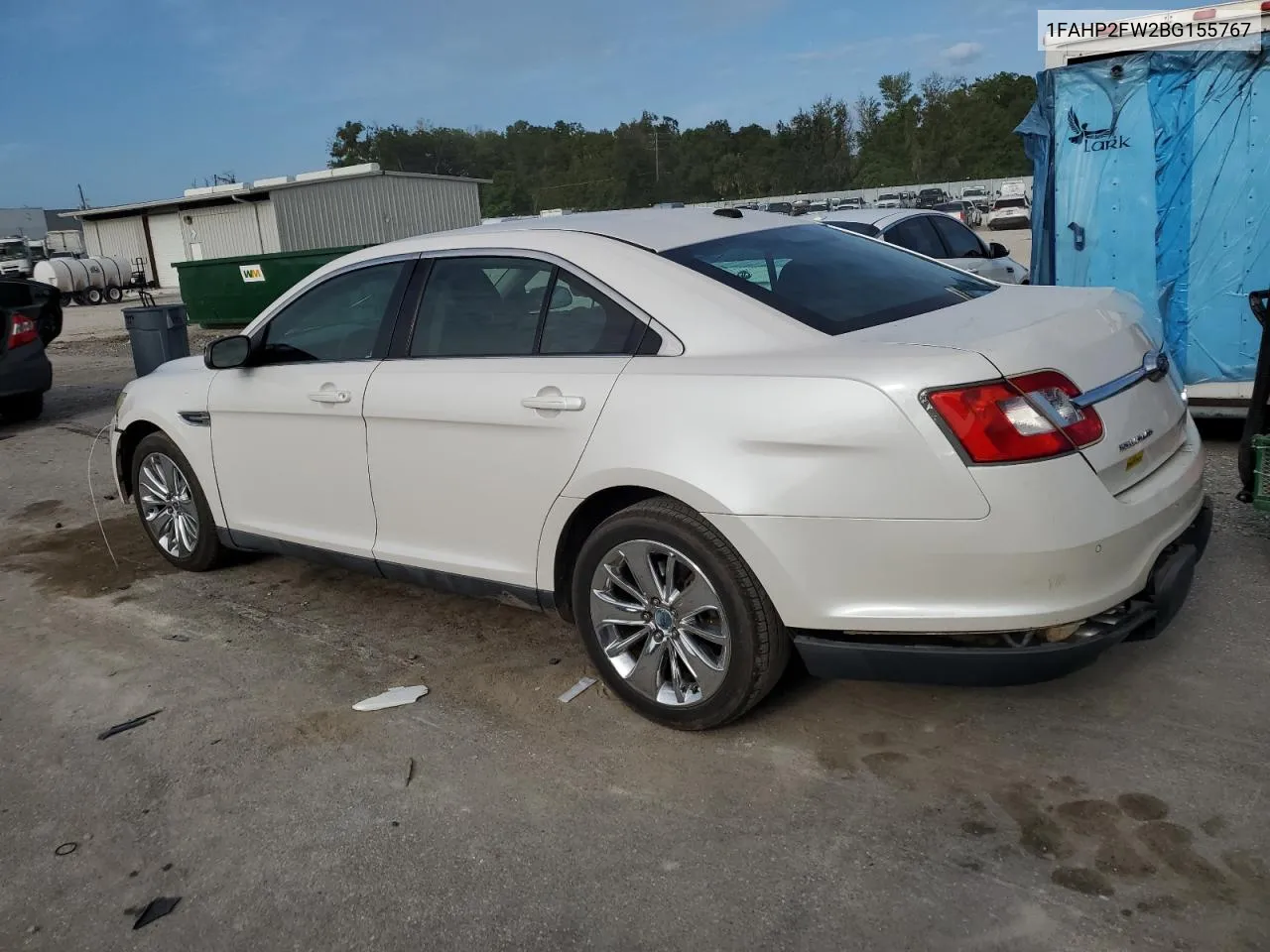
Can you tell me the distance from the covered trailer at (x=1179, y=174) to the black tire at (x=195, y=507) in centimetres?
566

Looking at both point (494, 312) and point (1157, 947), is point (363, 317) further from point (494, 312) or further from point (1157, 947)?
point (1157, 947)

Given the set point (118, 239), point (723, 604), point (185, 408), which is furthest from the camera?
point (118, 239)

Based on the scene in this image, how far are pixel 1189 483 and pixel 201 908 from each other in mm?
3134

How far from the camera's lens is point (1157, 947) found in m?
2.32

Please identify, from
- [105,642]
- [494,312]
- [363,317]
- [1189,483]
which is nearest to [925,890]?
[1189,483]

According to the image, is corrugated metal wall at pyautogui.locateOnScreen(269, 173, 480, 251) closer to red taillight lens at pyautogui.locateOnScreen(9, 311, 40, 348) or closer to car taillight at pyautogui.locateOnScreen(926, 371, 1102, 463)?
red taillight lens at pyautogui.locateOnScreen(9, 311, 40, 348)

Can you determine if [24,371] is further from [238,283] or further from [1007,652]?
[1007,652]

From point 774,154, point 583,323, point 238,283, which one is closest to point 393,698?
point 583,323

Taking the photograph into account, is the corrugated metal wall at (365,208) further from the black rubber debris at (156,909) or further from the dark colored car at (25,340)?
the black rubber debris at (156,909)

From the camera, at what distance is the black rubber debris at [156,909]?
108 inches

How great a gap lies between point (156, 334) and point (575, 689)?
957 centimetres

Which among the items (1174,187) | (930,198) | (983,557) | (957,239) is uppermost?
(930,198)

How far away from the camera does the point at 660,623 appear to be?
337cm

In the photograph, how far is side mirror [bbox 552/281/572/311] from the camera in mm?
3643
